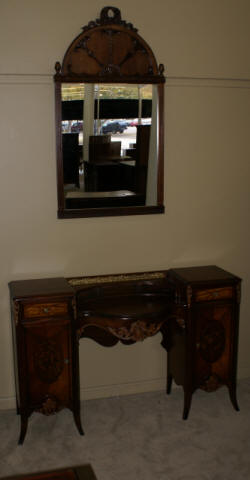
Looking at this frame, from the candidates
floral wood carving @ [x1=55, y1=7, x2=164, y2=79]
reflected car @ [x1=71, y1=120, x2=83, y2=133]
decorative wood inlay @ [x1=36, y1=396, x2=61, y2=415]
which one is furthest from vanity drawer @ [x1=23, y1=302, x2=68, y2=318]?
floral wood carving @ [x1=55, y1=7, x2=164, y2=79]

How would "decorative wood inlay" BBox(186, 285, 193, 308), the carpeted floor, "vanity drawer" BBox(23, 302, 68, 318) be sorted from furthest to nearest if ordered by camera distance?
"decorative wood inlay" BBox(186, 285, 193, 308), "vanity drawer" BBox(23, 302, 68, 318), the carpeted floor

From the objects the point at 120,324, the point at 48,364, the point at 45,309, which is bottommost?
the point at 48,364

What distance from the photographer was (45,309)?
2920 mm

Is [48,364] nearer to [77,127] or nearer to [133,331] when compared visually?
[133,331]

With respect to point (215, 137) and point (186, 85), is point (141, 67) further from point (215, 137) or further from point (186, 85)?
point (215, 137)

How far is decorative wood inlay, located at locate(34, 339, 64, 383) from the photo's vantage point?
9.76 feet

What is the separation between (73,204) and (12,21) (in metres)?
1.12

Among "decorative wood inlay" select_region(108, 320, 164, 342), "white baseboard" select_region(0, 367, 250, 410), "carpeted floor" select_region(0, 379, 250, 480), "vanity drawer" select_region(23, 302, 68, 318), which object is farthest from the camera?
"white baseboard" select_region(0, 367, 250, 410)

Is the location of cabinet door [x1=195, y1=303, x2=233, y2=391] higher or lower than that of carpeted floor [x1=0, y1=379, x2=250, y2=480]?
higher

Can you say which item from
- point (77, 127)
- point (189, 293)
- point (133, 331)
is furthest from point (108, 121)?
point (133, 331)

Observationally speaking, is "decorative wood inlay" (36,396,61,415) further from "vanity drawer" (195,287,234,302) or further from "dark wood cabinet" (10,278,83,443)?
"vanity drawer" (195,287,234,302)

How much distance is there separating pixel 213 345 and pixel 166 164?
3.95 ft

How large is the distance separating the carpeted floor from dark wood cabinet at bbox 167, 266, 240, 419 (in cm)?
16

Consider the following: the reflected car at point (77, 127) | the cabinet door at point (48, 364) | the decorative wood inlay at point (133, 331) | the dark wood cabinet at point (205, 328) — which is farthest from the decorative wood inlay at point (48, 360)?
the reflected car at point (77, 127)
